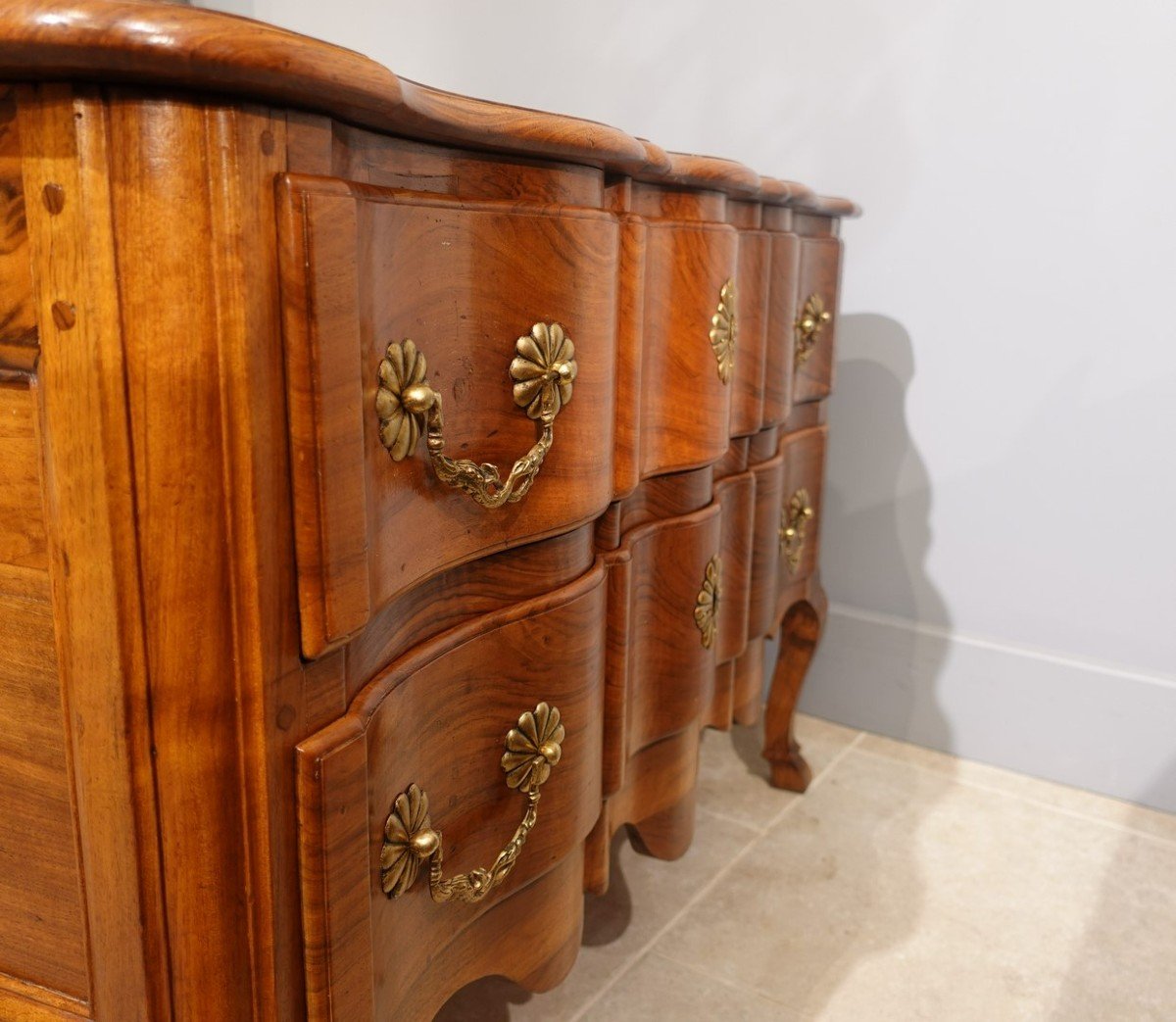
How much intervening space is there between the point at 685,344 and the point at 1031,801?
38.8 inches

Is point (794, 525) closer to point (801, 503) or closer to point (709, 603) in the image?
point (801, 503)

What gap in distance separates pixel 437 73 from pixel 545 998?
1487mm

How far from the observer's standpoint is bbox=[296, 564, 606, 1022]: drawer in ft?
1.74

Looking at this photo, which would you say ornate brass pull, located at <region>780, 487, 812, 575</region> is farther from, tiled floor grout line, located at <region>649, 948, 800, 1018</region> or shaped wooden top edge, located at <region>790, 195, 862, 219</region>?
tiled floor grout line, located at <region>649, 948, 800, 1018</region>

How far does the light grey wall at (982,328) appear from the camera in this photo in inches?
55.6

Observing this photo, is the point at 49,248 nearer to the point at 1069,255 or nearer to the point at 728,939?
the point at 728,939

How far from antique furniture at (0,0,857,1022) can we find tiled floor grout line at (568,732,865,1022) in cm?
33

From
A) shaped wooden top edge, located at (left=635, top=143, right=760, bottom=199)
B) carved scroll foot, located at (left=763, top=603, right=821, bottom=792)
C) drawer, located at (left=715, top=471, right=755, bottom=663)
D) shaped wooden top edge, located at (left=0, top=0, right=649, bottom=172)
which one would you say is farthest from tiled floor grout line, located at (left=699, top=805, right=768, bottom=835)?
shaped wooden top edge, located at (left=0, top=0, right=649, bottom=172)

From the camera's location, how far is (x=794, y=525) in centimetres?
127

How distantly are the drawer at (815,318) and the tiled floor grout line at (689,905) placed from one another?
1.84ft

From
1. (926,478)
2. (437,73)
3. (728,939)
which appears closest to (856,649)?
(926,478)

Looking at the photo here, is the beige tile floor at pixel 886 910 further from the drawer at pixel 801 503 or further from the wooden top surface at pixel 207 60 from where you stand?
the wooden top surface at pixel 207 60

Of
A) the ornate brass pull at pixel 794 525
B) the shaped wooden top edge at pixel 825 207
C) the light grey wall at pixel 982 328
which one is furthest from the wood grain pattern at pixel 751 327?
the light grey wall at pixel 982 328

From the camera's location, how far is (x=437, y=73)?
6.17 feet
